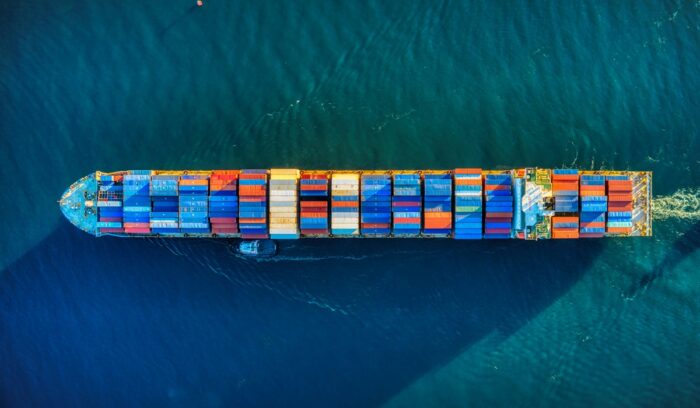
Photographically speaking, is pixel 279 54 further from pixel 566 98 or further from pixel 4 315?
pixel 4 315

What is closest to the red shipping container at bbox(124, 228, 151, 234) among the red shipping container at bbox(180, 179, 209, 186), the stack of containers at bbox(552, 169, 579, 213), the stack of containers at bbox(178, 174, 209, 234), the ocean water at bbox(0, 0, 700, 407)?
the ocean water at bbox(0, 0, 700, 407)

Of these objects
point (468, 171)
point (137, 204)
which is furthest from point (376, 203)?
point (137, 204)

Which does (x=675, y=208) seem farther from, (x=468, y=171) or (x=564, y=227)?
(x=468, y=171)

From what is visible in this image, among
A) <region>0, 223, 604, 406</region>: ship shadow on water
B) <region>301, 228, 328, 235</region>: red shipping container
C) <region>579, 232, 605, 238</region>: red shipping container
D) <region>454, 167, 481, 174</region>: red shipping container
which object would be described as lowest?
<region>0, 223, 604, 406</region>: ship shadow on water

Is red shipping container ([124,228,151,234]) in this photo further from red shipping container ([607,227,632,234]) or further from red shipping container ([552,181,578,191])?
red shipping container ([607,227,632,234])

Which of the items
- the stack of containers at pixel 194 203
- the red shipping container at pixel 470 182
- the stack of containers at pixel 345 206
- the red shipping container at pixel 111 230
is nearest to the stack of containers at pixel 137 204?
the red shipping container at pixel 111 230

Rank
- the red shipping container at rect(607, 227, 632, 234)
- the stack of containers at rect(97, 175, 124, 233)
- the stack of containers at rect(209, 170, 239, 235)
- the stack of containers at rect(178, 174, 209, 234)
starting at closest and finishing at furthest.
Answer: the red shipping container at rect(607, 227, 632, 234) → the stack of containers at rect(209, 170, 239, 235) → the stack of containers at rect(178, 174, 209, 234) → the stack of containers at rect(97, 175, 124, 233)
